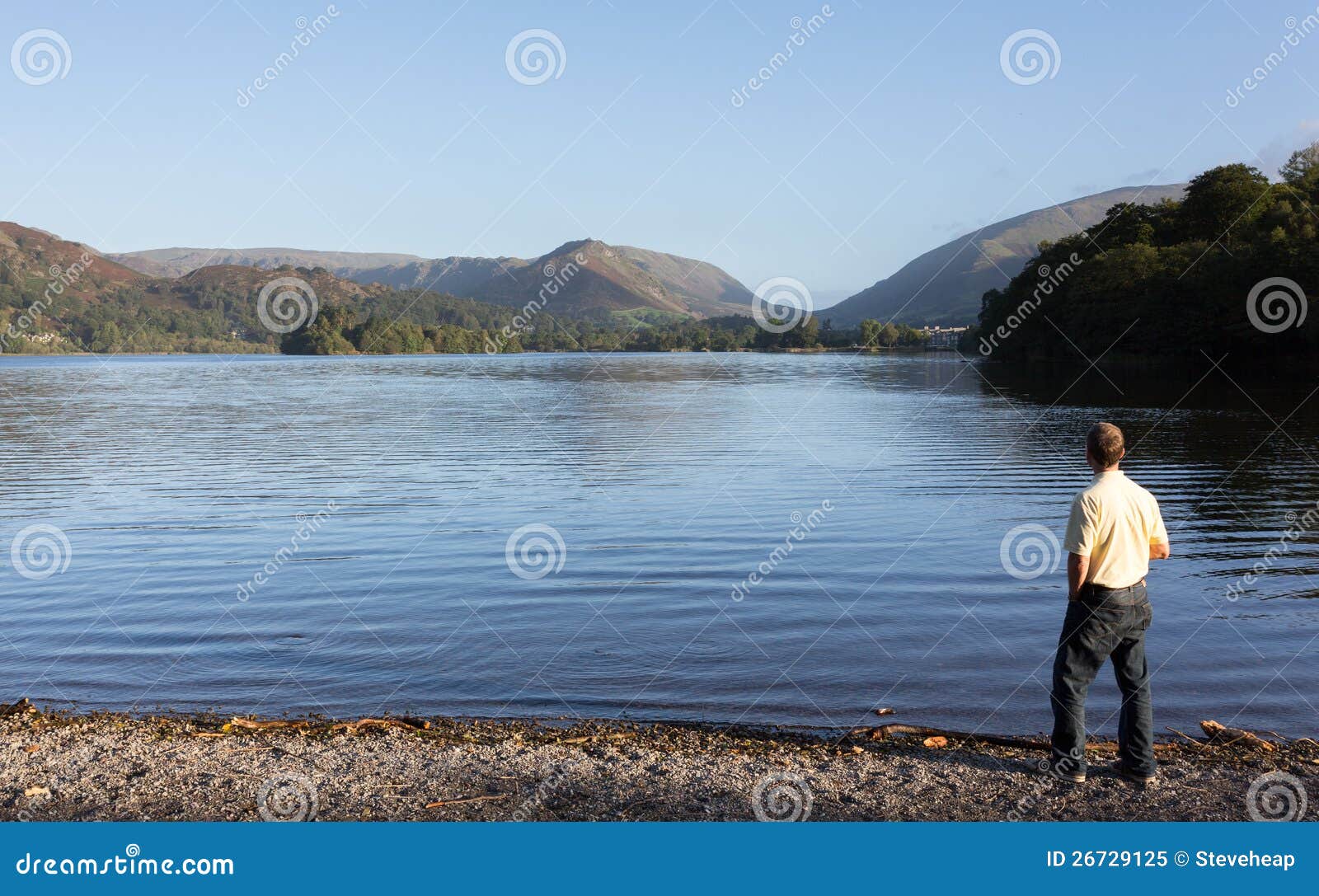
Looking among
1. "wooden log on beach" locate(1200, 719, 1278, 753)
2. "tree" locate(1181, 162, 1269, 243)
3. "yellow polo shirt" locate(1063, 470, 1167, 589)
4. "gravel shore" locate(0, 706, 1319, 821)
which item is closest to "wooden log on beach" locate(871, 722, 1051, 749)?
"gravel shore" locate(0, 706, 1319, 821)

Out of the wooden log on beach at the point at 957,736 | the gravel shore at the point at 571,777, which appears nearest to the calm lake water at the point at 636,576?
the wooden log on beach at the point at 957,736

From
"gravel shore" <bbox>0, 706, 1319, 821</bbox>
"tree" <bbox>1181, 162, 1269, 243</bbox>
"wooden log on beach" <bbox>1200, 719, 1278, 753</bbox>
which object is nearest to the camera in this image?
"gravel shore" <bbox>0, 706, 1319, 821</bbox>

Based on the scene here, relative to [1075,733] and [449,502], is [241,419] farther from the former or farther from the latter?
[1075,733]

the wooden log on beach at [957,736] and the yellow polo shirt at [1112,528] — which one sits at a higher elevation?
the yellow polo shirt at [1112,528]

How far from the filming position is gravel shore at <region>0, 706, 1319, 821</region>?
7.05 m

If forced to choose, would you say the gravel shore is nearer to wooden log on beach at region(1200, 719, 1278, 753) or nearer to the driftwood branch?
the driftwood branch

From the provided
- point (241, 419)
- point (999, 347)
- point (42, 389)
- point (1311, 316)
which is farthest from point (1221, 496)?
point (999, 347)

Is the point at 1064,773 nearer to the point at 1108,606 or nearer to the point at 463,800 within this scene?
the point at 1108,606

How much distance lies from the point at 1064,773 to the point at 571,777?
146 inches

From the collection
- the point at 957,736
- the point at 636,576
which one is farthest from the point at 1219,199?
the point at 957,736

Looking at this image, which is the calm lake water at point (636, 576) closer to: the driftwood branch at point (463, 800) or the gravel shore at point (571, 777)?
the gravel shore at point (571, 777)

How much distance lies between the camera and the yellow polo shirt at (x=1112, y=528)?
743 centimetres

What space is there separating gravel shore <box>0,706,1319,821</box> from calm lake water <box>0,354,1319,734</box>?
56.5 inches

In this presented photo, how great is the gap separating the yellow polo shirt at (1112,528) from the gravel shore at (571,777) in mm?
1579
